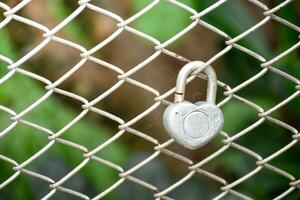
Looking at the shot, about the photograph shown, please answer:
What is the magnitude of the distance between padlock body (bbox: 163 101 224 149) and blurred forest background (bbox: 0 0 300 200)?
40 centimetres

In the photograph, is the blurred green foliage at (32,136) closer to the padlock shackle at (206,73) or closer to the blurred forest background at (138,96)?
the blurred forest background at (138,96)

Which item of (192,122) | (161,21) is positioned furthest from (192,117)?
(161,21)

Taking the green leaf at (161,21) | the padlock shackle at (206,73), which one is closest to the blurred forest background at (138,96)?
the green leaf at (161,21)

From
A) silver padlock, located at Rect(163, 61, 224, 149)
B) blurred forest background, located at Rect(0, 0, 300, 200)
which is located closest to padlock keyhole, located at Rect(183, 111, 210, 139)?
silver padlock, located at Rect(163, 61, 224, 149)

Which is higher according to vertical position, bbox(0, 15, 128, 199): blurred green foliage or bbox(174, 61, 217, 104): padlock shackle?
bbox(0, 15, 128, 199): blurred green foliage

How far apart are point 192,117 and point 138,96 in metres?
0.92

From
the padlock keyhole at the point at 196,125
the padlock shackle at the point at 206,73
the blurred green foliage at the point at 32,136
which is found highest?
the blurred green foliage at the point at 32,136

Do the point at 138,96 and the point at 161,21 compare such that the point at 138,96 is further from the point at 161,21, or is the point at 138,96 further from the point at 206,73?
the point at 206,73

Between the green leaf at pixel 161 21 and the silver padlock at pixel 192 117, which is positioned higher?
the green leaf at pixel 161 21

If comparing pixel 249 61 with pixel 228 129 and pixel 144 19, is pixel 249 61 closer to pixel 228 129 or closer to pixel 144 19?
pixel 228 129

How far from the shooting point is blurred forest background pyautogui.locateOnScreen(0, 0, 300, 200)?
1657 mm

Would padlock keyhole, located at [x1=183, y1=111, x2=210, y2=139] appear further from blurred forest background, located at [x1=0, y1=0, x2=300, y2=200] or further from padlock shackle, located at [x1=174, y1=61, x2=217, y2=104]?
blurred forest background, located at [x1=0, y1=0, x2=300, y2=200]

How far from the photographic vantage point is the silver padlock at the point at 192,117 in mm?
A: 1243

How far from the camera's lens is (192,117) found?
4.11 feet
